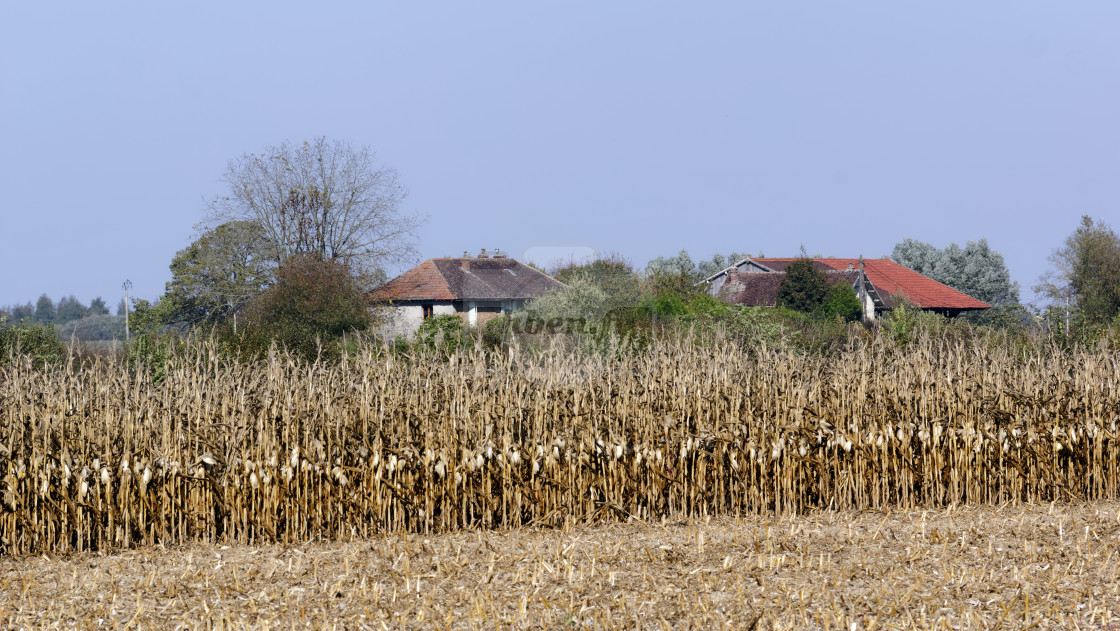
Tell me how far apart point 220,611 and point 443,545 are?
174cm

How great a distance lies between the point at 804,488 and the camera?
758 centimetres

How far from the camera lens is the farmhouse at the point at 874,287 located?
45.7m

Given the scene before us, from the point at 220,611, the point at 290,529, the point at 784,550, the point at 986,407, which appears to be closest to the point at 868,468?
the point at 986,407

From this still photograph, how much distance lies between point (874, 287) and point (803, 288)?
5654 millimetres

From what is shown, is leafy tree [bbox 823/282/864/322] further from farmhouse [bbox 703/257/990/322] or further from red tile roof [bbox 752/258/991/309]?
red tile roof [bbox 752/258/991/309]

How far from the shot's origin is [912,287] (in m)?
51.2

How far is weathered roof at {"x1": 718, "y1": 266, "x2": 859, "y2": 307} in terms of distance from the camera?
46847 millimetres

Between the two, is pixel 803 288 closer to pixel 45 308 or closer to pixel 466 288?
pixel 466 288

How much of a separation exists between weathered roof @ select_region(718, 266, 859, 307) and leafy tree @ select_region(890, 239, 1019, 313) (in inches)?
554

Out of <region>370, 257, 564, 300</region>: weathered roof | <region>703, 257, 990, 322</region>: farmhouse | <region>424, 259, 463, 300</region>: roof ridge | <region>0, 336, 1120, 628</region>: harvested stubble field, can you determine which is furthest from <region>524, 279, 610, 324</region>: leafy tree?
<region>0, 336, 1120, 628</region>: harvested stubble field

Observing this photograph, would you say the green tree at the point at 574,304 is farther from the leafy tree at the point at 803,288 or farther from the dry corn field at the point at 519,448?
the dry corn field at the point at 519,448

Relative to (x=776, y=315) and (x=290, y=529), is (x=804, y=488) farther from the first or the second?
(x=776, y=315)

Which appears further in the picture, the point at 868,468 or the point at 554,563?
the point at 868,468

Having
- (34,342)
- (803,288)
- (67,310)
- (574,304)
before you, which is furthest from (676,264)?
(67,310)
